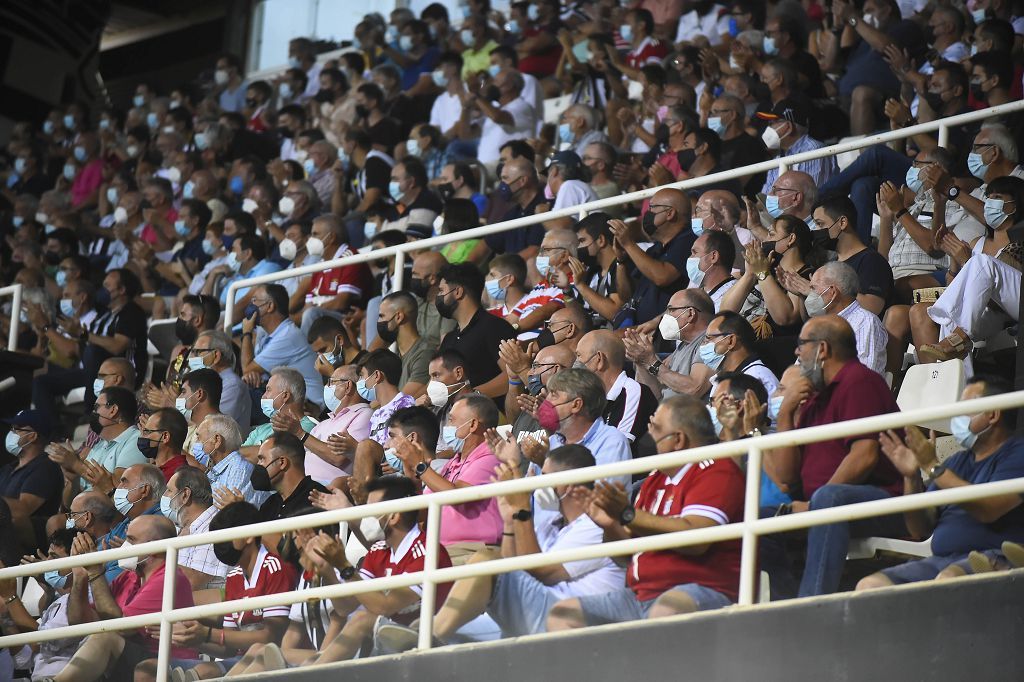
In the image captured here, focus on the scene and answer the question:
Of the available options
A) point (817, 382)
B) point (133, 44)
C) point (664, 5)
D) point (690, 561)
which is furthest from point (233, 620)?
point (133, 44)

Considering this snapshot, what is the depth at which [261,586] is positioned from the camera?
20.5 ft

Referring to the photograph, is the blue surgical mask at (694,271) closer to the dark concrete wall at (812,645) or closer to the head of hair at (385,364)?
the head of hair at (385,364)

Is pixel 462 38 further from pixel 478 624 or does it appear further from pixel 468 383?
pixel 478 624

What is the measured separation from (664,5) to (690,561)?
324 inches

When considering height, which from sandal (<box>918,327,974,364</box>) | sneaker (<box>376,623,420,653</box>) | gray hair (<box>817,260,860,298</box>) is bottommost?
sneaker (<box>376,623,420,653</box>)

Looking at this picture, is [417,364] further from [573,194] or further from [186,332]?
[186,332]

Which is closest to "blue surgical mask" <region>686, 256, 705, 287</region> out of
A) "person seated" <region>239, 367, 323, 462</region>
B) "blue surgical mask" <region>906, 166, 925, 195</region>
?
"blue surgical mask" <region>906, 166, 925, 195</region>

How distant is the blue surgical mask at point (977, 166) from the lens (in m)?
7.59

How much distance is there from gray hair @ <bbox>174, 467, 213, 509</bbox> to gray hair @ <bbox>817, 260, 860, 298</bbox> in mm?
3099

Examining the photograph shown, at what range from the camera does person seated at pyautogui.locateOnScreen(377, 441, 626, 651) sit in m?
5.36

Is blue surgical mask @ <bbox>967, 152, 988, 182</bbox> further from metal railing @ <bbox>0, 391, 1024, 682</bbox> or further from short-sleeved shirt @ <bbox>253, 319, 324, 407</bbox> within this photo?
short-sleeved shirt @ <bbox>253, 319, 324, 407</bbox>

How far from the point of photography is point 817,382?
6.00 meters

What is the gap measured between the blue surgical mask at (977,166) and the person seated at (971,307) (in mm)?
726

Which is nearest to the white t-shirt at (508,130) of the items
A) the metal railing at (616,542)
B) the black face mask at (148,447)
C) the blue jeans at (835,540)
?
the black face mask at (148,447)
